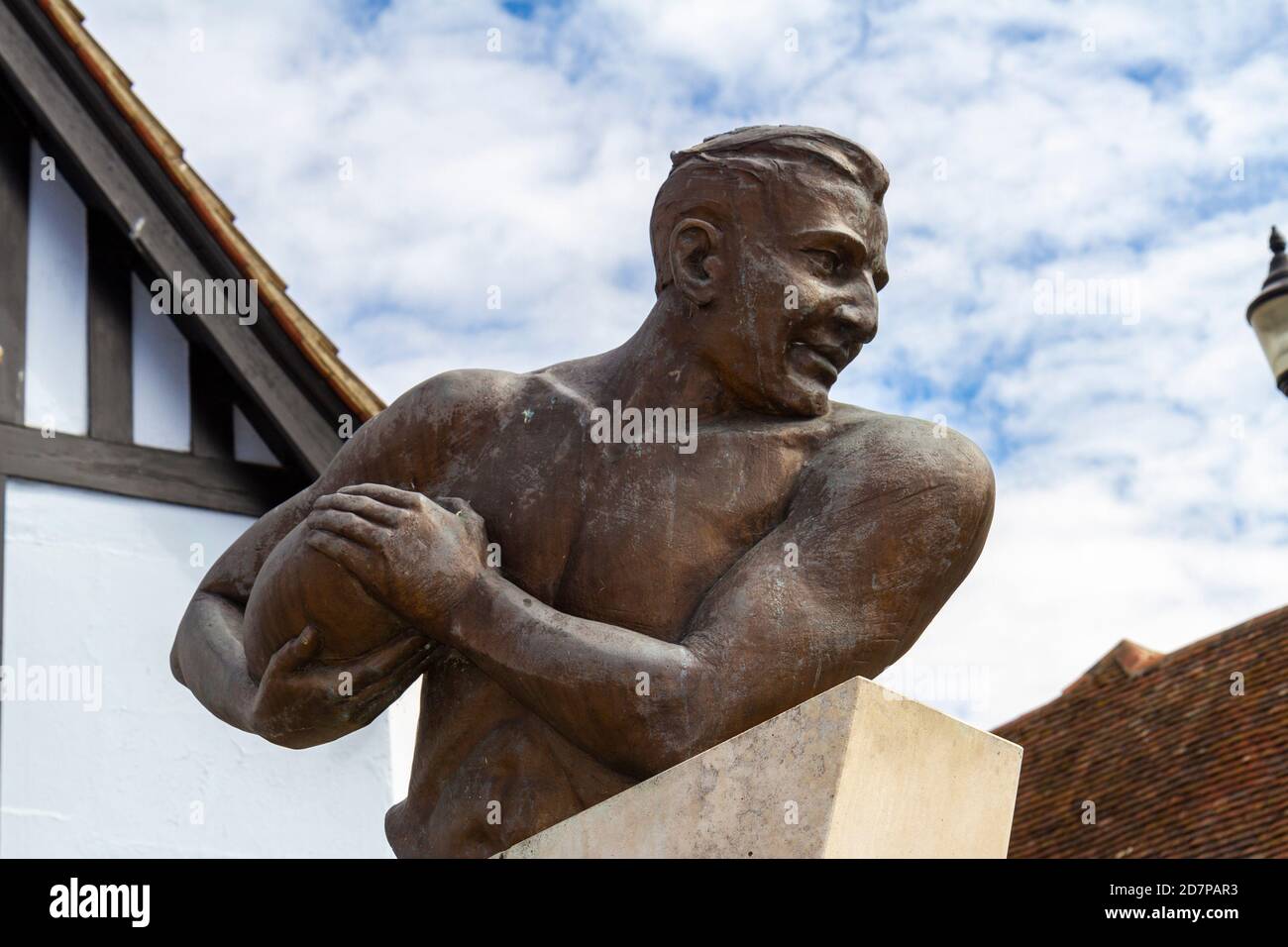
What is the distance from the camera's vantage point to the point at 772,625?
11.3 feet

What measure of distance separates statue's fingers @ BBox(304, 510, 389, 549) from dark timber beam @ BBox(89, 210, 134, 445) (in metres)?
6.33

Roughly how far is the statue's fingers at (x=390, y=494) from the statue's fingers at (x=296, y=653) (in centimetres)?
26

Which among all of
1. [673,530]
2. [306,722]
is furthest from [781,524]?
[306,722]

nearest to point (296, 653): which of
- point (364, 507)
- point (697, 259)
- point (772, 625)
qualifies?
point (364, 507)

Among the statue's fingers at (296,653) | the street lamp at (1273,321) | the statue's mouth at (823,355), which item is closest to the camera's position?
the statue's fingers at (296,653)

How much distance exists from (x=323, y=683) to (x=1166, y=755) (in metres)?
11.6

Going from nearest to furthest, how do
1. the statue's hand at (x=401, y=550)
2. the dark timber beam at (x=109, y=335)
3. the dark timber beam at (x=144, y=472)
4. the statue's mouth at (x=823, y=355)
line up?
the statue's hand at (x=401, y=550), the statue's mouth at (x=823, y=355), the dark timber beam at (x=144, y=472), the dark timber beam at (x=109, y=335)

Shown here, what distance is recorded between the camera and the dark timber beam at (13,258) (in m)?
9.42

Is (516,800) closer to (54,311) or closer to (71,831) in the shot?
(71,831)

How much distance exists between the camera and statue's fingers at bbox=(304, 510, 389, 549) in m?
3.51

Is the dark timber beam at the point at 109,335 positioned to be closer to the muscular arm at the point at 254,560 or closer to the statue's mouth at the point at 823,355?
the muscular arm at the point at 254,560

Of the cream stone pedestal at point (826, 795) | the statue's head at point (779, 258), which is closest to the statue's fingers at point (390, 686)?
the cream stone pedestal at point (826, 795)

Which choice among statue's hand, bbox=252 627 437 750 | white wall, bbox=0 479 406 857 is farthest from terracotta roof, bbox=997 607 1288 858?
statue's hand, bbox=252 627 437 750
